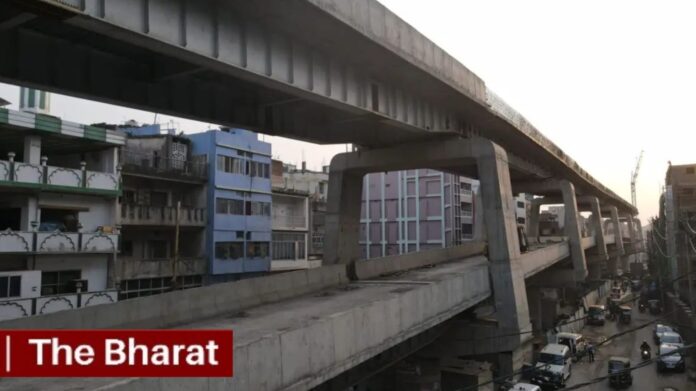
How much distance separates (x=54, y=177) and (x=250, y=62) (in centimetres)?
1824

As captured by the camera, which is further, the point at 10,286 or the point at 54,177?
the point at 54,177

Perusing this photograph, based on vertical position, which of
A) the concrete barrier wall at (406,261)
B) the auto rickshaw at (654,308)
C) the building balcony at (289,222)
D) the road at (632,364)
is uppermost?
the building balcony at (289,222)

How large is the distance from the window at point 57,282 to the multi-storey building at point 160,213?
3873 mm

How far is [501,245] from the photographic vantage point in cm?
2405

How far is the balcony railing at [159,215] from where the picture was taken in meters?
32.0

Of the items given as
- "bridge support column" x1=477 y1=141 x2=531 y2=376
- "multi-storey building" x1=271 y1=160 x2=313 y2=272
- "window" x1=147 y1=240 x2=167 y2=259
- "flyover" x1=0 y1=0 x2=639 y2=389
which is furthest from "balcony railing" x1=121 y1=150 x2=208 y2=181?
"bridge support column" x1=477 y1=141 x2=531 y2=376

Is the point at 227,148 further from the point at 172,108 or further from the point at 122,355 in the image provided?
the point at 122,355

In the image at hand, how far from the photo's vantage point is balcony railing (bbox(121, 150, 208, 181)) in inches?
1395

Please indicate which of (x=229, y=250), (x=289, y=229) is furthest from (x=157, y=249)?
(x=289, y=229)

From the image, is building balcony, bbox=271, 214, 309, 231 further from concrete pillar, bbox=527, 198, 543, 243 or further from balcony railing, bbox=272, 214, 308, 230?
concrete pillar, bbox=527, 198, 543, 243

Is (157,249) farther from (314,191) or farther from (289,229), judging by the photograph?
(314,191)

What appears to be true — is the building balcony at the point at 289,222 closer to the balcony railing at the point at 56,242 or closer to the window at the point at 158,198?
the window at the point at 158,198

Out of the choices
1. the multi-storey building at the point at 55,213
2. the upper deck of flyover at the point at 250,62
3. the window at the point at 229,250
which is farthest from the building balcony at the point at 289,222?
the upper deck of flyover at the point at 250,62

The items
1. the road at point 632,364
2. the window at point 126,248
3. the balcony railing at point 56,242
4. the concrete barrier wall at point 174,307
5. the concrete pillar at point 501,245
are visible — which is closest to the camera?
the concrete barrier wall at point 174,307
